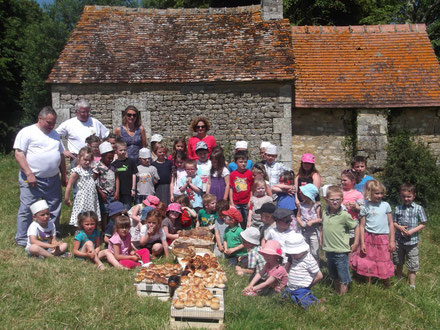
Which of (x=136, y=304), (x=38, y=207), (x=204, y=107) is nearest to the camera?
(x=136, y=304)

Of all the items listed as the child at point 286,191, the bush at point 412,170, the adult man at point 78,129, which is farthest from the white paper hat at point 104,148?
the bush at point 412,170

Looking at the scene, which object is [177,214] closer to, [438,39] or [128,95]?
[128,95]

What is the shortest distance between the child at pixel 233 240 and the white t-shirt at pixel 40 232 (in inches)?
91.1

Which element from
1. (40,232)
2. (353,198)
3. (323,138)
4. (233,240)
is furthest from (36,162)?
(323,138)

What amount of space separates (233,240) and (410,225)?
2242 mm

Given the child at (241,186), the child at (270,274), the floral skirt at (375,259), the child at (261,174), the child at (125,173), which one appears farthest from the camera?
the child at (241,186)

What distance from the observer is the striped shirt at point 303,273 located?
4.07 m

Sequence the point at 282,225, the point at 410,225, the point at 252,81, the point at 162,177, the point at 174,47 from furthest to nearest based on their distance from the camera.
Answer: the point at 174,47 → the point at 252,81 → the point at 162,177 → the point at 410,225 → the point at 282,225

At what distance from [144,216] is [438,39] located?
14887 mm

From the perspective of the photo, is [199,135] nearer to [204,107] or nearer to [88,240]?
[88,240]

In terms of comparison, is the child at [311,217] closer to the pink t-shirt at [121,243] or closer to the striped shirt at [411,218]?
the striped shirt at [411,218]

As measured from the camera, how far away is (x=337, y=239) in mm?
4500

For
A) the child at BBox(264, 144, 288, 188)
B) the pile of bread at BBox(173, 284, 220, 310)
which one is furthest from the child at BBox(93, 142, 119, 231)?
the pile of bread at BBox(173, 284, 220, 310)

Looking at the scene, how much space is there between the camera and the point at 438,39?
15.6 metres
